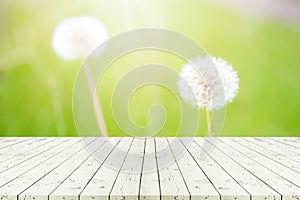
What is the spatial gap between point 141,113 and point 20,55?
1.16 metres

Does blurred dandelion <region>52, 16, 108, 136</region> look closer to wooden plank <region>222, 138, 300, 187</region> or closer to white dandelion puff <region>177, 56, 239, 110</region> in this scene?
white dandelion puff <region>177, 56, 239, 110</region>

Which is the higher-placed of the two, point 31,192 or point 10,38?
point 10,38

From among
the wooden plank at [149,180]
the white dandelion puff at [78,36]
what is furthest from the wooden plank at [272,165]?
the white dandelion puff at [78,36]

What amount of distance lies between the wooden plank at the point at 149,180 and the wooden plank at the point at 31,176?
0.46 m

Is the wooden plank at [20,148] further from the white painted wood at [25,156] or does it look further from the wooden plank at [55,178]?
the wooden plank at [55,178]

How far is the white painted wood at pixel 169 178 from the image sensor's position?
5.86 ft

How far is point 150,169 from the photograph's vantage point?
2.33 meters

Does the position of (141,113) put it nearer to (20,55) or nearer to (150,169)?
(20,55)

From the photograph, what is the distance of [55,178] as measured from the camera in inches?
82.7

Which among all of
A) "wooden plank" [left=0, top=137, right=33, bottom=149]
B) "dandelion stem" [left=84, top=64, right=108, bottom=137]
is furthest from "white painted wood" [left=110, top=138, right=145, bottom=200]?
"dandelion stem" [left=84, top=64, right=108, bottom=137]

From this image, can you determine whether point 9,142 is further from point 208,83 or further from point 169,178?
point 169,178

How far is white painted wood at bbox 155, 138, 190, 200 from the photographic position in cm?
179

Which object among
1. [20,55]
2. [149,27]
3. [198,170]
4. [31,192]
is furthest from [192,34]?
[31,192]

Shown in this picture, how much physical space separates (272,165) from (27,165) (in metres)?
1.26
